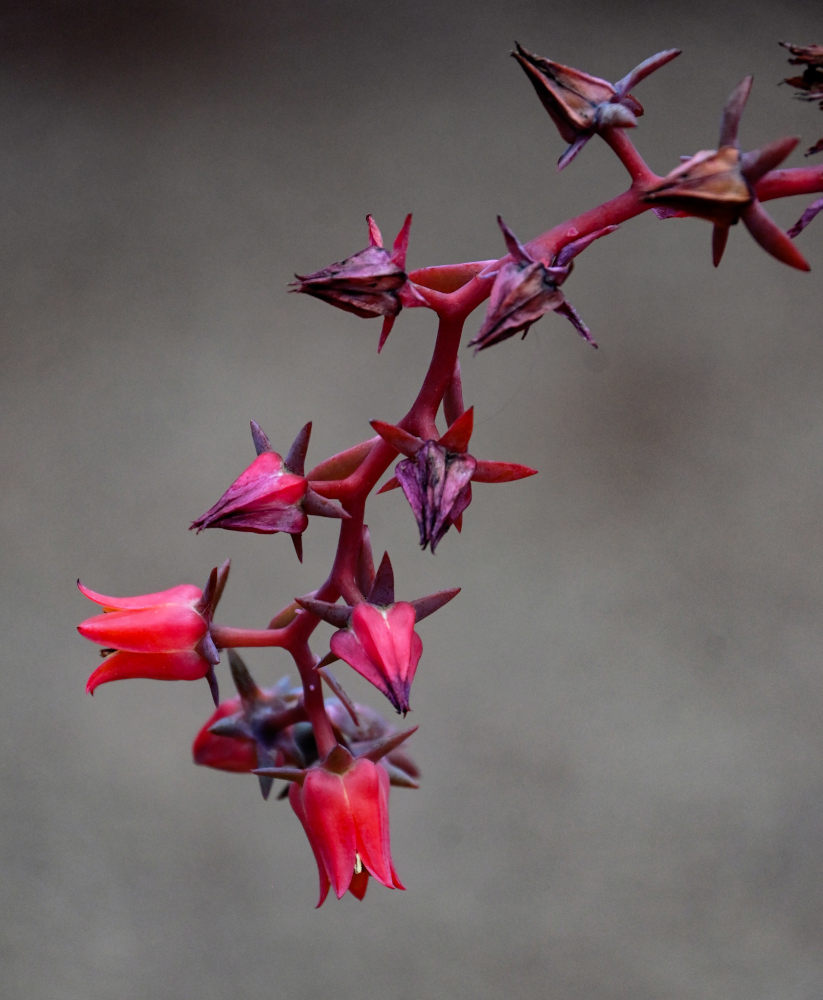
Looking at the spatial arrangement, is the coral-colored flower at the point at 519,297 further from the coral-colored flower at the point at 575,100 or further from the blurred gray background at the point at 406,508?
the blurred gray background at the point at 406,508

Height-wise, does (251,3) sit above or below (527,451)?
above

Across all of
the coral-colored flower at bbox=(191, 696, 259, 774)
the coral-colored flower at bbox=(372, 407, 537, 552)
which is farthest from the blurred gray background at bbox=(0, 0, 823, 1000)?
the coral-colored flower at bbox=(372, 407, 537, 552)

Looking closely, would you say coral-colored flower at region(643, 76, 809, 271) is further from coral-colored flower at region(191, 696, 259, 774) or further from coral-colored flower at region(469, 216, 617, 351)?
coral-colored flower at region(191, 696, 259, 774)

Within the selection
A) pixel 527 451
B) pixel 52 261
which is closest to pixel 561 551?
pixel 527 451

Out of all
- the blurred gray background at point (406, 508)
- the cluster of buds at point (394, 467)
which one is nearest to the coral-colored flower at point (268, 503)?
the cluster of buds at point (394, 467)

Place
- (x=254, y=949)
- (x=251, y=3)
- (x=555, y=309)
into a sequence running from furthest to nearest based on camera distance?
(x=251, y=3) < (x=254, y=949) < (x=555, y=309)

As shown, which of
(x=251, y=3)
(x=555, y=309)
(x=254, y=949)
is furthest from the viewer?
(x=251, y=3)

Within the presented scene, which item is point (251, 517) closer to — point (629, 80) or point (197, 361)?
point (629, 80)
